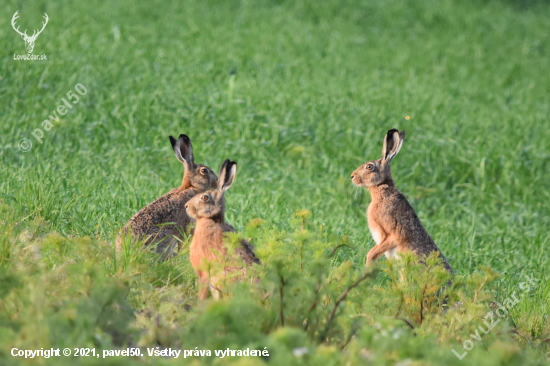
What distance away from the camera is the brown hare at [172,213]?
4656mm

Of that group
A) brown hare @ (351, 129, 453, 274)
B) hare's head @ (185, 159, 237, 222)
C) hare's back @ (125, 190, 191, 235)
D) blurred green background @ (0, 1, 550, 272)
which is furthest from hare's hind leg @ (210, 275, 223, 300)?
brown hare @ (351, 129, 453, 274)

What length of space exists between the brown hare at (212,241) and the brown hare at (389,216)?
4.43ft

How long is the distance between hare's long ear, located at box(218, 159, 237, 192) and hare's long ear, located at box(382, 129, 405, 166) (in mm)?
1325

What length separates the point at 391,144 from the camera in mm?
4992

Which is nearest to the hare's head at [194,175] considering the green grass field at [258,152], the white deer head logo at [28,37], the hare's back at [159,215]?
the hare's back at [159,215]

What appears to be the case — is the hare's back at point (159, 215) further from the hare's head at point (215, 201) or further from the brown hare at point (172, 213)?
the hare's head at point (215, 201)

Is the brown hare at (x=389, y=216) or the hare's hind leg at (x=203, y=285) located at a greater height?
the brown hare at (x=389, y=216)

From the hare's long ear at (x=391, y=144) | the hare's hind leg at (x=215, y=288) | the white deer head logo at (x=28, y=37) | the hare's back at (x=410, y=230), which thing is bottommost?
the hare's hind leg at (x=215, y=288)

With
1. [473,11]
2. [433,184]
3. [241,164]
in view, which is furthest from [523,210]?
[473,11]

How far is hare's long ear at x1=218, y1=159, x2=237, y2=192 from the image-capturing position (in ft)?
13.3

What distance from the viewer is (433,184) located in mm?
8625

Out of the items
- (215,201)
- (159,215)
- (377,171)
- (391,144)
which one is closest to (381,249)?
(377,171)

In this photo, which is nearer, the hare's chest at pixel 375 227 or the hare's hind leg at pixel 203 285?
the hare's hind leg at pixel 203 285

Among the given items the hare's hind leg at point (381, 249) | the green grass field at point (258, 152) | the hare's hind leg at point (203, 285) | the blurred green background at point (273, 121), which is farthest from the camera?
the blurred green background at point (273, 121)
